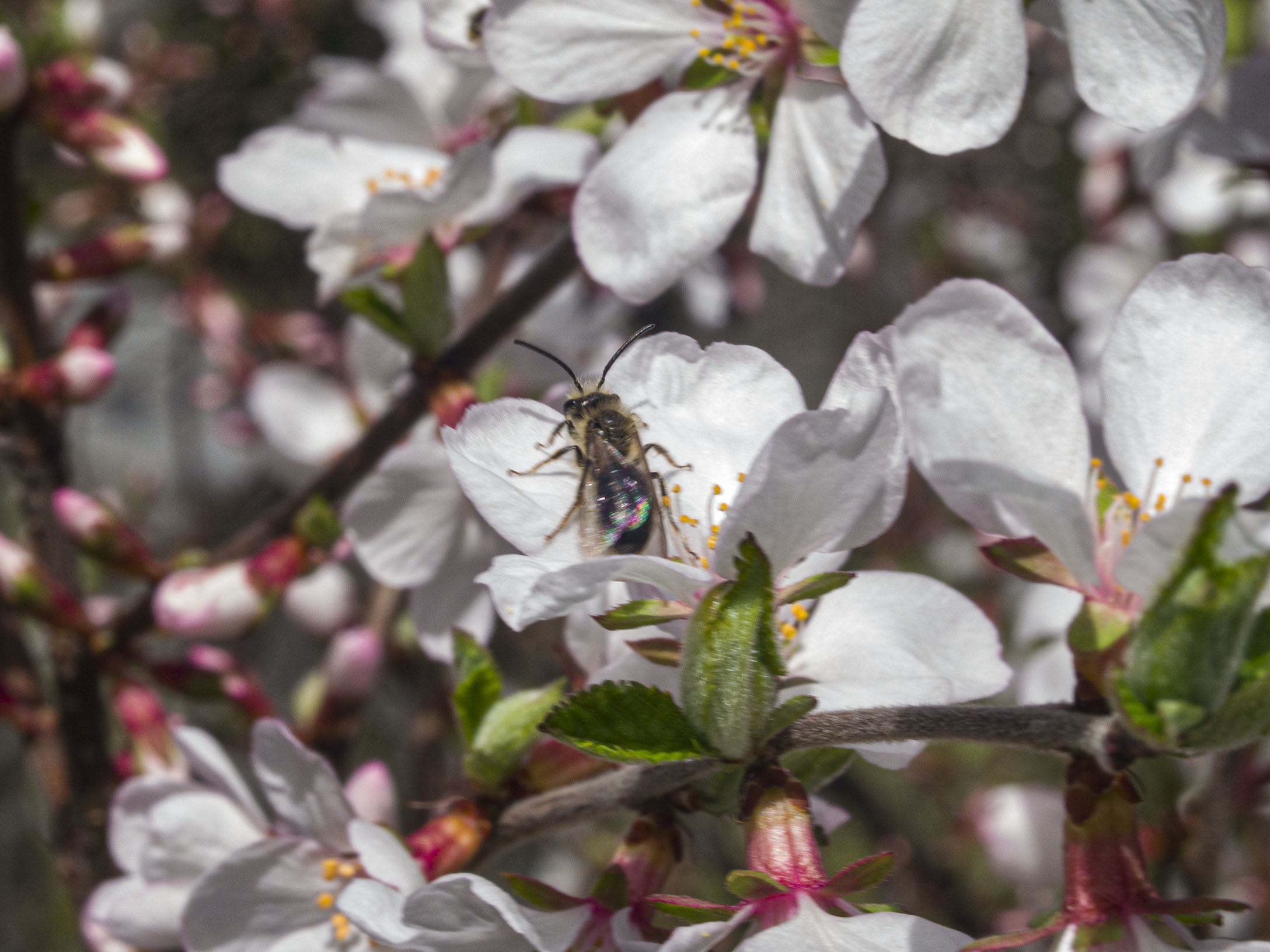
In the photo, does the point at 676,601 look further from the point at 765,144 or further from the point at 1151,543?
the point at 765,144

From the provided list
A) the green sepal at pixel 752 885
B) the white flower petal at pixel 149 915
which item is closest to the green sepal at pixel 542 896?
the green sepal at pixel 752 885

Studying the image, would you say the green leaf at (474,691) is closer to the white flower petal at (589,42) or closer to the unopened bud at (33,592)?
the white flower petal at (589,42)

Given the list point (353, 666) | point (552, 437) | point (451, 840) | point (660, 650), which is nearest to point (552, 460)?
point (552, 437)

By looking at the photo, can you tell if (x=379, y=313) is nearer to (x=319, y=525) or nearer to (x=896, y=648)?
(x=319, y=525)

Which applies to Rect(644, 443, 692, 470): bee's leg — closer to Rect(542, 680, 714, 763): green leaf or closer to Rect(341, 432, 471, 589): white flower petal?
Rect(542, 680, 714, 763): green leaf

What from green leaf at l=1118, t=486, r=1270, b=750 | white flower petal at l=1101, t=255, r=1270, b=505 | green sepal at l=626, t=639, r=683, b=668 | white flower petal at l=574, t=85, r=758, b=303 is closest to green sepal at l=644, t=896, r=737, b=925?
green sepal at l=626, t=639, r=683, b=668

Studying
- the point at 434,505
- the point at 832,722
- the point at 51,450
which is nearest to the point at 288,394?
the point at 51,450
